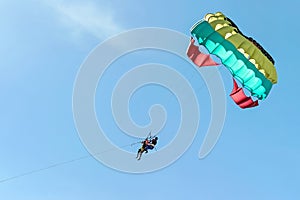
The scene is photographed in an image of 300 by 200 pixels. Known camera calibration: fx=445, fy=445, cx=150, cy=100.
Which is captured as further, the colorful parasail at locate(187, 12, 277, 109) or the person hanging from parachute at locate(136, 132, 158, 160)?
the person hanging from parachute at locate(136, 132, 158, 160)

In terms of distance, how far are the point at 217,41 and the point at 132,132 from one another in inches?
311

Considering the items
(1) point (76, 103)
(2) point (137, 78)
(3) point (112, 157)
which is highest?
(2) point (137, 78)

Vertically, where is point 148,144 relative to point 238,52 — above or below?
below

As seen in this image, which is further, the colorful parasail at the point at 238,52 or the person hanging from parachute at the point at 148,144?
the person hanging from parachute at the point at 148,144

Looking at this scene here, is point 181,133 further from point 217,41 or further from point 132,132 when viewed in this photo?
point 217,41

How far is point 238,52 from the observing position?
956 inches

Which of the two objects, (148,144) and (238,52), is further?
(148,144)

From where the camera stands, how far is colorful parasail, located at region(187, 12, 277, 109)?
2433 centimetres

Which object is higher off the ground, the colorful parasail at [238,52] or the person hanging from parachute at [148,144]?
the colorful parasail at [238,52]

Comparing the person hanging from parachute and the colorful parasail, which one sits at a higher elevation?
the colorful parasail

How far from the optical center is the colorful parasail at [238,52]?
24328 millimetres

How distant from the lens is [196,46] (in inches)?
1058

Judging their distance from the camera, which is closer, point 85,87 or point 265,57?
point 265,57

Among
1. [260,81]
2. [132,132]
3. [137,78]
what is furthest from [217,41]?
[132,132]
